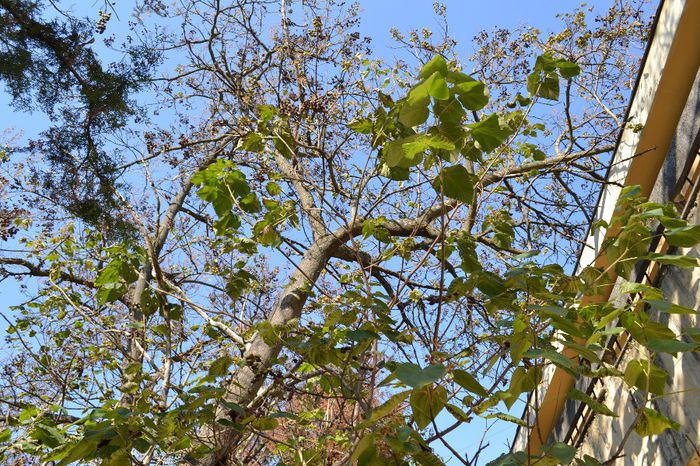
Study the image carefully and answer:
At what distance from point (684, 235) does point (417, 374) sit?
3.56 ft

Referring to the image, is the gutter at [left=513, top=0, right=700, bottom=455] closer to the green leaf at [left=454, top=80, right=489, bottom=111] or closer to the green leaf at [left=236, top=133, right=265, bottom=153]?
the green leaf at [left=454, top=80, right=489, bottom=111]

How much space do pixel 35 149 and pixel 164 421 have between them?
1.53 m

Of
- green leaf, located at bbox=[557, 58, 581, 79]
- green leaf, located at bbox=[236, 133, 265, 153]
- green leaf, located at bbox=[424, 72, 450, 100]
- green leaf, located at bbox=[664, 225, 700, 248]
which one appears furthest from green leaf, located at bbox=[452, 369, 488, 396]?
green leaf, located at bbox=[236, 133, 265, 153]

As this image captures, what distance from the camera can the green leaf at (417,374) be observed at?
204cm

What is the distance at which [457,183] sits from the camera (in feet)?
8.92

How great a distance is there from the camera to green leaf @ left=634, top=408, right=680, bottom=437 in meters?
2.30

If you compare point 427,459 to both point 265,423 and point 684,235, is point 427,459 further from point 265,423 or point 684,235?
point 684,235

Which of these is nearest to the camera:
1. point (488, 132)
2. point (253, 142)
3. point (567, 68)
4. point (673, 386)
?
point (488, 132)

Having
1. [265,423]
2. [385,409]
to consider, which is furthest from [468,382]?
[265,423]

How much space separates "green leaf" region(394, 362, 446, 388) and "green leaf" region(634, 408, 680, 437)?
81 cm

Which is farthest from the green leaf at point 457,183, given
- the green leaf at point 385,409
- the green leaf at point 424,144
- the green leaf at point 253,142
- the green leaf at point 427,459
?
the green leaf at point 253,142

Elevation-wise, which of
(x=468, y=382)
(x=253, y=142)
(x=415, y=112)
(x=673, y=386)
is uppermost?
(x=253, y=142)

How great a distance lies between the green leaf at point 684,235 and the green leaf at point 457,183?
76 cm

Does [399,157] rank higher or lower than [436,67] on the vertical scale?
lower
